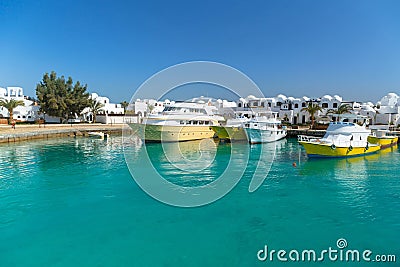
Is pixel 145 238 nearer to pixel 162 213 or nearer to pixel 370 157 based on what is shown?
pixel 162 213

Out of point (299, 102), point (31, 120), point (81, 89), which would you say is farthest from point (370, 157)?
point (31, 120)

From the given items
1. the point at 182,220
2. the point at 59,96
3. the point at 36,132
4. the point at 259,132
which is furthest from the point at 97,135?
the point at 182,220

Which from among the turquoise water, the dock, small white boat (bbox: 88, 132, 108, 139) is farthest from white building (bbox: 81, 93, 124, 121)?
the turquoise water

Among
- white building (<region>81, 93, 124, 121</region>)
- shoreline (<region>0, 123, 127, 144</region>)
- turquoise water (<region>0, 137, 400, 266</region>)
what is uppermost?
white building (<region>81, 93, 124, 121</region>)

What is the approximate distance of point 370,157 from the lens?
920 inches

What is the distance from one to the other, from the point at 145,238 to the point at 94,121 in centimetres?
5246

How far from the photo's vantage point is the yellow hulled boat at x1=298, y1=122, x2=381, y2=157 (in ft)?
68.6

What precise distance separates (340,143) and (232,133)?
1294 cm

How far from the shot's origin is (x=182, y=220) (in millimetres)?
9367

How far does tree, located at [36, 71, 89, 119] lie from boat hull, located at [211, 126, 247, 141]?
27460mm

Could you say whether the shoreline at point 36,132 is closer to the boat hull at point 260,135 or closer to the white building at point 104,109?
the white building at point 104,109

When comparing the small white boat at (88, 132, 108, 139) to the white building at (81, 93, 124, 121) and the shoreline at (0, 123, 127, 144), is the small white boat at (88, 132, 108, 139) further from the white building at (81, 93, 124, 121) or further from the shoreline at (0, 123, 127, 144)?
the white building at (81, 93, 124, 121)

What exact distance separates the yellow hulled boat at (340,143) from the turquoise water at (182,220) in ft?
16.6

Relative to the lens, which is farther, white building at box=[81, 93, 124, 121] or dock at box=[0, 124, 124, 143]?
white building at box=[81, 93, 124, 121]
